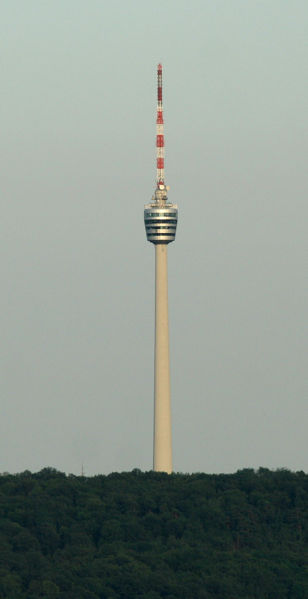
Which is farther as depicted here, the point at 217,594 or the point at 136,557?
the point at 136,557

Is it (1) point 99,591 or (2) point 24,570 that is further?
(2) point 24,570

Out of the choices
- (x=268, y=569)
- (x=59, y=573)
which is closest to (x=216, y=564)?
(x=268, y=569)

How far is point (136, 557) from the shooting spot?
19800 centimetres

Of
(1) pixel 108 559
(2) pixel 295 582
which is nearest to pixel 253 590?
(2) pixel 295 582

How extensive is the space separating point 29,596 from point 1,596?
10.6ft

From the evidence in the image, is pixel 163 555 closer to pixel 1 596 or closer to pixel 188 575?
pixel 188 575

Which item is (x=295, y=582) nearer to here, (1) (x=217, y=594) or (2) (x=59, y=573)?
(1) (x=217, y=594)

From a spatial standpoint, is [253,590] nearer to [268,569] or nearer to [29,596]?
[268,569]

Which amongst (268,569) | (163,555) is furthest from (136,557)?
(268,569)

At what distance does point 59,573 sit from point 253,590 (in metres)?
20.8

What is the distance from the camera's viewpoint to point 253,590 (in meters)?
186

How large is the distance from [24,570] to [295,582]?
29.9m

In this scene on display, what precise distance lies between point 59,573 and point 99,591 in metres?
7.43

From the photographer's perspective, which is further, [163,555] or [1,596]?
[163,555]
